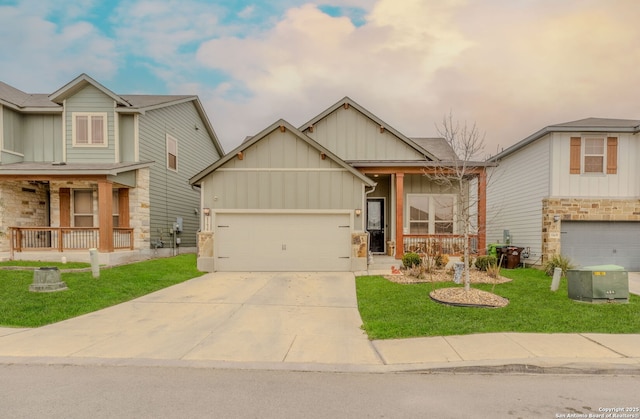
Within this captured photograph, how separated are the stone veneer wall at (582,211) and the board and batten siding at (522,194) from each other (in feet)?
1.58

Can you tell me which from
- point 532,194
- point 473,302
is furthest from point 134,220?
point 532,194

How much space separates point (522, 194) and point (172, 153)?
662 inches

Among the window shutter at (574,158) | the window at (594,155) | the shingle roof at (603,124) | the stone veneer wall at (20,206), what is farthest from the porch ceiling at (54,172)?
the window at (594,155)

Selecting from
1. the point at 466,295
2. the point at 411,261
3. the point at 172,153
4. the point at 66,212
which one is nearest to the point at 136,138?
the point at 172,153

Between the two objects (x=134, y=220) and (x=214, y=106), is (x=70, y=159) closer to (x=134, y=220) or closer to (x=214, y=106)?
(x=134, y=220)

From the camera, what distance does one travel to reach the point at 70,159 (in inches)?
593

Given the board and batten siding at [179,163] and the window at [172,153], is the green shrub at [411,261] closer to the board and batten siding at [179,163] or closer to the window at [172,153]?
the board and batten siding at [179,163]

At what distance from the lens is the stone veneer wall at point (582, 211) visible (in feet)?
44.4

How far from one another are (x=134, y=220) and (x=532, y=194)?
16.9 metres

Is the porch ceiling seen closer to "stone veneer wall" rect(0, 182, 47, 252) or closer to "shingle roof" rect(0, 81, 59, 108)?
"stone veneer wall" rect(0, 182, 47, 252)

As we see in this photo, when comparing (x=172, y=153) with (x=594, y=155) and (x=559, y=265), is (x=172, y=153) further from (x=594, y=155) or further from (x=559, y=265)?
(x=594, y=155)

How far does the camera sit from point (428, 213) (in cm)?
1540

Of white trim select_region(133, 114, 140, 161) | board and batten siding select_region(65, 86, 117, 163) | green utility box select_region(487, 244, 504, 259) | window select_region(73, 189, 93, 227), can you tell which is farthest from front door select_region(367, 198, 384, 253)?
window select_region(73, 189, 93, 227)

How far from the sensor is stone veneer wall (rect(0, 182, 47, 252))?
13.5m
